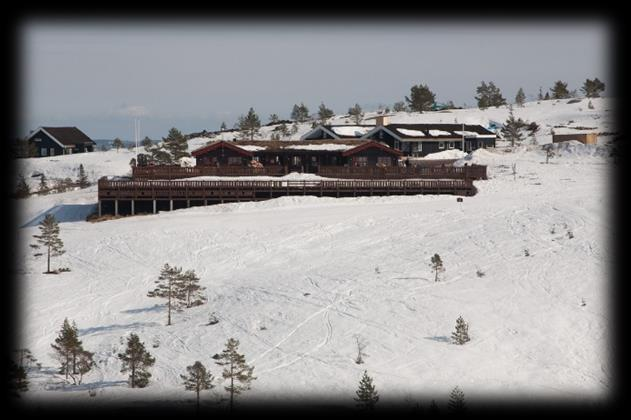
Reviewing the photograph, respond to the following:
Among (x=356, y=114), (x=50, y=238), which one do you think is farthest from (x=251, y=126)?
(x=50, y=238)

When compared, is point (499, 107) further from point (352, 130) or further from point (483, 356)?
point (483, 356)

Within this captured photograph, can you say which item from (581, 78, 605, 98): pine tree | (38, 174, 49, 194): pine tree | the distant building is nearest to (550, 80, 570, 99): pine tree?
(581, 78, 605, 98): pine tree

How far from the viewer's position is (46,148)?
269 ft

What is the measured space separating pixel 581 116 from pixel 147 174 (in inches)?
2055

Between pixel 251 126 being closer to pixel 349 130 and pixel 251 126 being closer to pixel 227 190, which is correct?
pixel 349 130

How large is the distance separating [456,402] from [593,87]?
91.0 m

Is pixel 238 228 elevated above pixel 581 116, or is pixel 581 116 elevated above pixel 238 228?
pixel 581 116

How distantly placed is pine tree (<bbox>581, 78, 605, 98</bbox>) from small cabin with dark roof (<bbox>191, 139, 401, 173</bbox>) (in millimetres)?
49634

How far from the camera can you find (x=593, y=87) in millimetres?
103625

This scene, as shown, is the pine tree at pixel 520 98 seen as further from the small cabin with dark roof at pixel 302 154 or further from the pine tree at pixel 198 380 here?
the pine tree at pixel 198 380

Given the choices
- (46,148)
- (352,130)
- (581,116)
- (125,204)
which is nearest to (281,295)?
(125,204)

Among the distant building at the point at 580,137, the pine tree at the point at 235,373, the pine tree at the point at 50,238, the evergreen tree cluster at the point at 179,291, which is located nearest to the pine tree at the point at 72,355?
the pine tree at the point at 235,373

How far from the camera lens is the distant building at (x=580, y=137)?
71.0 m

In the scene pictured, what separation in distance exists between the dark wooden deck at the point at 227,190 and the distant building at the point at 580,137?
2264 centimetres
